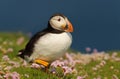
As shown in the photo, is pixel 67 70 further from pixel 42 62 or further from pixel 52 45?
pixel 42 62

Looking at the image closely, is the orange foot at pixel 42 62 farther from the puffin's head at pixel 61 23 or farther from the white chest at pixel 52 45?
the puffin's head at pixel 61 23

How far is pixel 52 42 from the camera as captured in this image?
13508 millimetres

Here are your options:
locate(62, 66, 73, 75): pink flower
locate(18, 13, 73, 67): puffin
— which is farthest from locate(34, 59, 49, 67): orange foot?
locate(62, 66, 73, 75): pink flower

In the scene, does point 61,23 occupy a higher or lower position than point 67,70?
higher

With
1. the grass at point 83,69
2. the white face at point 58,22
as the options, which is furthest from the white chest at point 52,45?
the grass at point 83,69

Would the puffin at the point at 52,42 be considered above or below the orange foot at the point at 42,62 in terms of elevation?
above

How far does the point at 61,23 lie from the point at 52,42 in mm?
742

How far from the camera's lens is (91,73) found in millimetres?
17047

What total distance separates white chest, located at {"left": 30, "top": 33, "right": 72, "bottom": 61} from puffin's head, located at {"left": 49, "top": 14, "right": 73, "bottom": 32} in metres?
0.19

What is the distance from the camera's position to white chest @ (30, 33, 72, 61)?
44.4 ft

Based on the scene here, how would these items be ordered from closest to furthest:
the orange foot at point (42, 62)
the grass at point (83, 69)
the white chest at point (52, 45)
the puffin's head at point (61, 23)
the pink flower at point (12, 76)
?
the pink flower at point (12, 76) → the grass at point (83, 69) → the white chest at point (52, 45) → the puffin's head at point (61, 23) → the orange foot at point (42, 62)

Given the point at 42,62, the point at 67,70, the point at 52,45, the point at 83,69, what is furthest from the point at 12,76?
the point at 83,69

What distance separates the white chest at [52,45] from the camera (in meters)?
13.5

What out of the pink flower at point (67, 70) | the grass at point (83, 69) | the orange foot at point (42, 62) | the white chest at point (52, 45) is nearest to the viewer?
the pink flower at point (67, 70)
